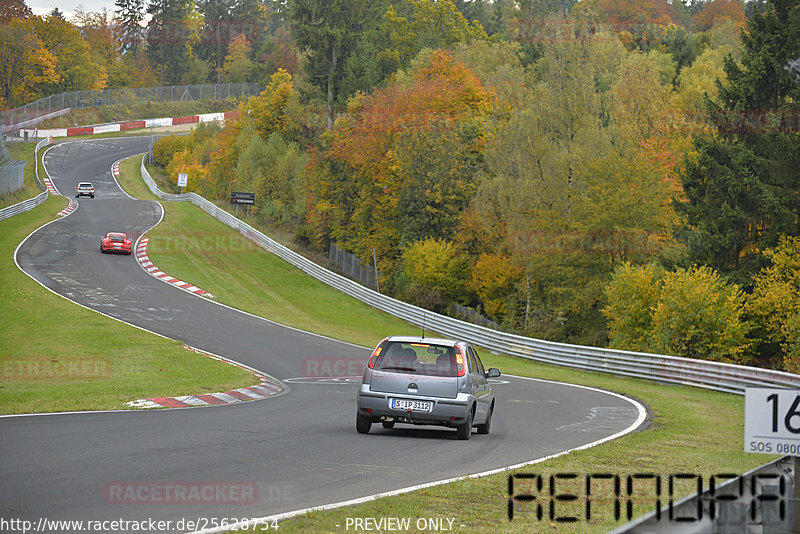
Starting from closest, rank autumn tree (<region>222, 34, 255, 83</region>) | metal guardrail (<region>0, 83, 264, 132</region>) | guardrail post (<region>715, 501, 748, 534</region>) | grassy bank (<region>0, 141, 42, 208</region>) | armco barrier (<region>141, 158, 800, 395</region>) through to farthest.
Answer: guardrail post (<region>715, 501, 748, 534</region>) < armco barrier (<region>141, 158, 800, 395</region>) < grassy bank (<region>0, 141, 42, 208</region>) < metal guardrail (<region>0, 83, 264, 132</region>) < autumn tree (<region>222, 34, 255, 83</region>)

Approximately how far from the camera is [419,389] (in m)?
14.1

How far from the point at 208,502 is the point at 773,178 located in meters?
39.5

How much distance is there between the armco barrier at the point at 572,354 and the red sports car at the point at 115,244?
10701mm

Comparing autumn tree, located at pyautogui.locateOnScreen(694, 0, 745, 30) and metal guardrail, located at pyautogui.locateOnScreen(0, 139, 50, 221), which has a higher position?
autumn tree, located at pyautogui.locateOnScreen(694, 0, 745, 30)

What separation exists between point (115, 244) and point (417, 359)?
4049 centimetres

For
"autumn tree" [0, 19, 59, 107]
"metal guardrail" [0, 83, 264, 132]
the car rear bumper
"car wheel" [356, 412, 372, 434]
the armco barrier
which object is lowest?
the armco barrier

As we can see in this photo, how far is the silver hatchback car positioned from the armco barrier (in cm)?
1600

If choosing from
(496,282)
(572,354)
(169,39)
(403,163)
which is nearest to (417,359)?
(572,354)

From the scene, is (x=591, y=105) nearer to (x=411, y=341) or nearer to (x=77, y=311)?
(x=77, y=311)

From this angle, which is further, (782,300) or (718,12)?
(718,12)

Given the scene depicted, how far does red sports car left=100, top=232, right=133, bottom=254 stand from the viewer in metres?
51.3

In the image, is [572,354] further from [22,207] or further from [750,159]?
[22,207]

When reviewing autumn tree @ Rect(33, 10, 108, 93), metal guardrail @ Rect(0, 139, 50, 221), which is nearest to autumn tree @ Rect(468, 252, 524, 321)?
metal guardrail @ Rect(0, 139, 50, 221)

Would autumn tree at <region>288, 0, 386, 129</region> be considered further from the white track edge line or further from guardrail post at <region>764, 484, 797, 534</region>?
guardrail post at <region>764, 484, 797, 534</region>
